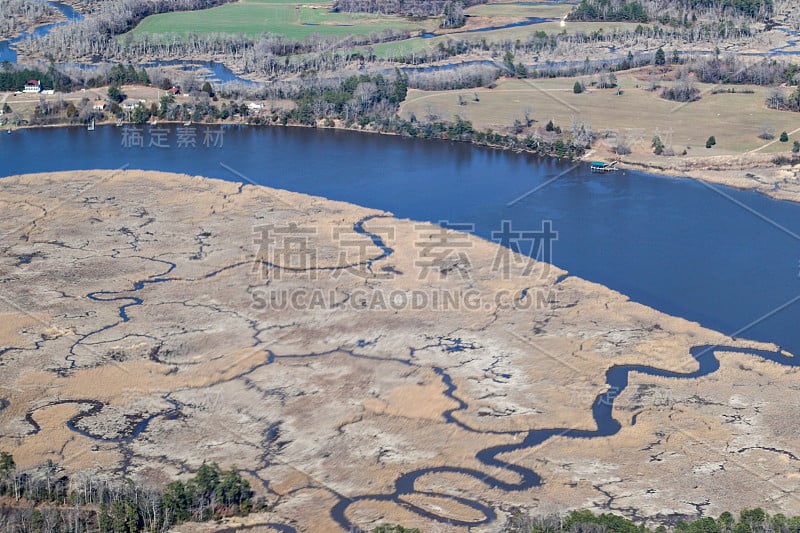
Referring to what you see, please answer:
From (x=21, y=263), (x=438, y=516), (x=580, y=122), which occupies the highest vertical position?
(x=580, y=122)

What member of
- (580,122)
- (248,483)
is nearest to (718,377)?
(248,483)

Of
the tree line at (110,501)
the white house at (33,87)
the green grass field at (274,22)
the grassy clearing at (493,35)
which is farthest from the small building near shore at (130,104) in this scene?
the tree line at (110,501)

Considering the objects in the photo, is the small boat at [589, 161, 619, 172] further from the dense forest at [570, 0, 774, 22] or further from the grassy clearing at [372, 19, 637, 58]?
the dense forest at [570, 0, 774, 22]

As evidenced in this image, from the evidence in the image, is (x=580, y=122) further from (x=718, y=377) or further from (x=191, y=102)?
(x=718, y=377)

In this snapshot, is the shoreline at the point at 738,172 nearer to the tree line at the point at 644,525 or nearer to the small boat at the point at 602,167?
the small boat at the point at 602,167

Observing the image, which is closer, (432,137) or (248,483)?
(248,483)

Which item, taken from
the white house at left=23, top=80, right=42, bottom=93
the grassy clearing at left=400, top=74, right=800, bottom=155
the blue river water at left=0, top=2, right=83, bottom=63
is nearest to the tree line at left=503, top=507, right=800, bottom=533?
the grassy clearing at left=400, top=74, right=800, bottom=155

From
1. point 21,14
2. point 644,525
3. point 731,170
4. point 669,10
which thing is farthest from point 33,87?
point 644,525
